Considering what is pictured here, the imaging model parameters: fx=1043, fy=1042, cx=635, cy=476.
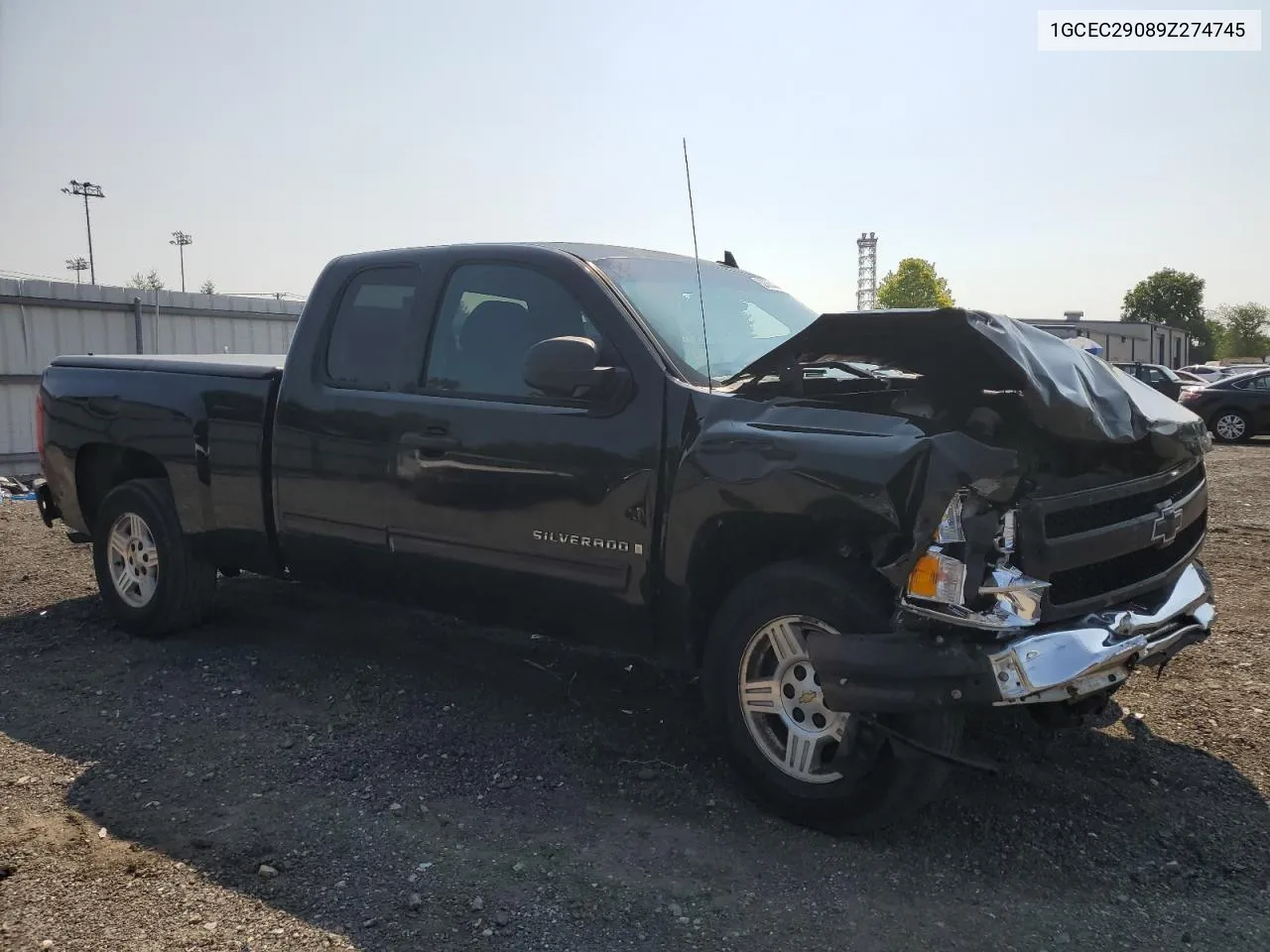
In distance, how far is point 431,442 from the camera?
4262 millimetres

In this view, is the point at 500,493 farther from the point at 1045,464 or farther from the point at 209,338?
the point at 209,338

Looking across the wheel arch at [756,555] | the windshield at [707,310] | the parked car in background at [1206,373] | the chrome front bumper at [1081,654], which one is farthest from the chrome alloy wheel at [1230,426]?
the wheel arch at [756,555]

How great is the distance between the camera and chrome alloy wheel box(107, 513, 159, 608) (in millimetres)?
5547

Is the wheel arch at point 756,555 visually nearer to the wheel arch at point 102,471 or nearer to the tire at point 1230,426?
the wheel arch at point 102,471

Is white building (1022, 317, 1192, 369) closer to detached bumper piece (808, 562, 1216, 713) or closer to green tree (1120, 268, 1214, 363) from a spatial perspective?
green tree (1120, 268, 1214, 363)

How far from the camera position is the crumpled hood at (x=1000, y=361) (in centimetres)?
312

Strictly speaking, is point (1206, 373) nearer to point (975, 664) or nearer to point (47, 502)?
point (47, 502)

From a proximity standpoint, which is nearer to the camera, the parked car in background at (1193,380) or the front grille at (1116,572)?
the front grille at (1116,572)

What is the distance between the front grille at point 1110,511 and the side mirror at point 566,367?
5.13 feet

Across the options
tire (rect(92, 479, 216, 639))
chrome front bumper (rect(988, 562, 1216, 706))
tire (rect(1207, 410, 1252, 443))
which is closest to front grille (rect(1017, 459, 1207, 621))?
chrome front bumper (rect(988, 562, 1216, 706))

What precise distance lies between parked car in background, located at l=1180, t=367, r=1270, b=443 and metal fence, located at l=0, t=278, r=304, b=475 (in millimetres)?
17030

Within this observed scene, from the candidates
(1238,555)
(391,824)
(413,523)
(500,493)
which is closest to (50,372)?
(413,523)

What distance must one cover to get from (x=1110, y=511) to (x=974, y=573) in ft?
2.30

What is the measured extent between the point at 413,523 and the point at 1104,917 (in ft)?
9.37
